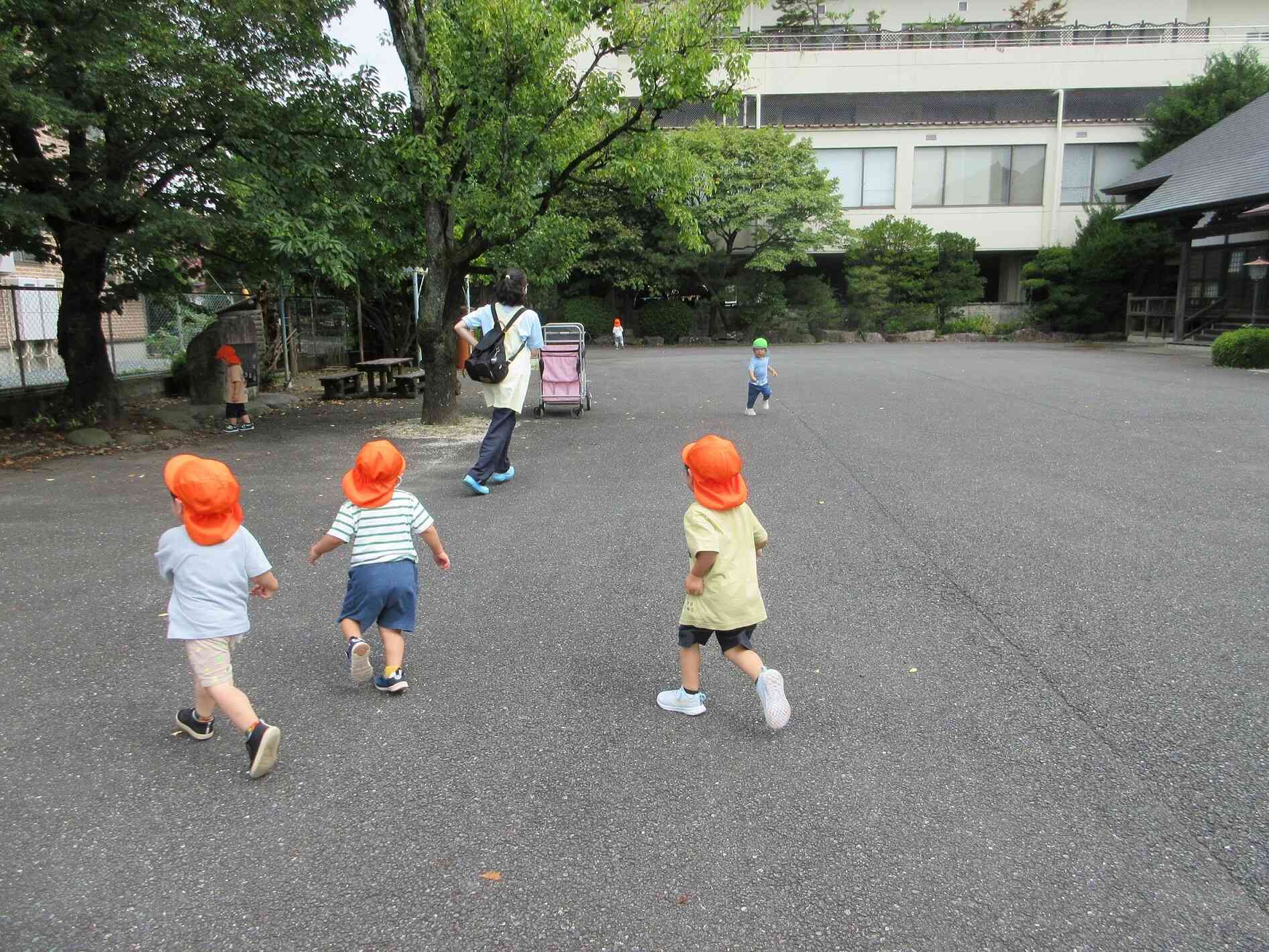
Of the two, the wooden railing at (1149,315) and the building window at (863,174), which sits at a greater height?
the building window at (863,174)

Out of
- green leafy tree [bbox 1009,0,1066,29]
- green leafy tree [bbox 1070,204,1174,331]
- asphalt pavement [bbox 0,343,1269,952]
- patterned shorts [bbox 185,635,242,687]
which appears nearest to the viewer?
asphalt pavement [bbox 0,343,1269,952]

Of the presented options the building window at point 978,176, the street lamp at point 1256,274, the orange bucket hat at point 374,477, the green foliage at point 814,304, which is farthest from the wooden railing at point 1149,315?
the orange bucket hat at point 374,477

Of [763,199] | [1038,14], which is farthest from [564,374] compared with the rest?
[1038,14]

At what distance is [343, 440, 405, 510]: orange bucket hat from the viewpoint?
4.23 meters

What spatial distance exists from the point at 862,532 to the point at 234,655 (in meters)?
4.36

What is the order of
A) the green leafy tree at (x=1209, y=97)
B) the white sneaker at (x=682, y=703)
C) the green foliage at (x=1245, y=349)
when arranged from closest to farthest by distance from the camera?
A: the white sneaker at (x=682, y=703) → the green foliage at (x=1245, y=349) → the green leafy tree at (x=1209, y=97)

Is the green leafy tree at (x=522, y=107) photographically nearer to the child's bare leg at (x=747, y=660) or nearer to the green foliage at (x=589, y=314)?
the child's bare leg at (x=747, y=660)

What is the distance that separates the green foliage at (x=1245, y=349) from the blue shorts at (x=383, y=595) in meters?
21.4

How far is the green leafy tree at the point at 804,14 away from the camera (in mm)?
40469

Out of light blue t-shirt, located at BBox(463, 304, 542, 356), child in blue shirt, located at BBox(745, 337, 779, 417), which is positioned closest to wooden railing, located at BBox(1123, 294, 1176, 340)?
child in blue shirt, located at BBox(745, 337, 779, 417)

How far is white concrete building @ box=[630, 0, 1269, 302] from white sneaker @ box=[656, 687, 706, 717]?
36.8m

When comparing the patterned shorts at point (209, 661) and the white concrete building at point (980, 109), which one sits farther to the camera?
the white concrete building at point (980, 109)

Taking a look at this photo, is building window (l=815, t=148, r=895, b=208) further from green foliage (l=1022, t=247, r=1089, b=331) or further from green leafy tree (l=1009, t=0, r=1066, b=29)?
green leafy tree (l=1009, t=0, r=1066, b=29)

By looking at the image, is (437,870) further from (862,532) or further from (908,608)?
(862,532)
